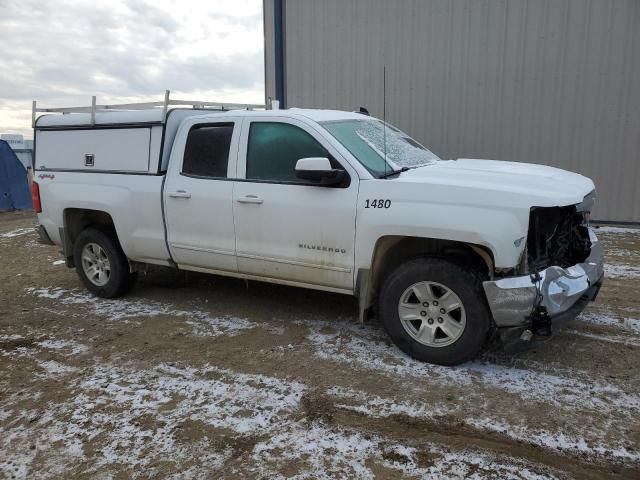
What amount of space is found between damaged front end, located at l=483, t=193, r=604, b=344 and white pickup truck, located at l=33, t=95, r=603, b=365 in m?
0.01

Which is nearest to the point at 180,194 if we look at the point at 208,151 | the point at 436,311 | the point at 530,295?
the point at 208,151

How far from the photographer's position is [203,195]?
15.9 ft

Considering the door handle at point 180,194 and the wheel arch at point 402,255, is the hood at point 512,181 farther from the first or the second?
the door handle at point 180,194

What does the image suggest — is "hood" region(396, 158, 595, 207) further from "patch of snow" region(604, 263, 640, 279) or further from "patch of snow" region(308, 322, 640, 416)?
"patch of snow" region(604, 263, 640, 279)

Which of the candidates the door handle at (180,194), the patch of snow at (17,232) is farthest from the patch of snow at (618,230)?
the patch of snow at (17,232)

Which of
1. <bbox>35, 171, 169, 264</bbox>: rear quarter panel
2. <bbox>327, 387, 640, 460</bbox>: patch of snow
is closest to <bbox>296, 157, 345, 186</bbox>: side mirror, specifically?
<bbox>327, 387, 640, 460</bbox>: patch of snow

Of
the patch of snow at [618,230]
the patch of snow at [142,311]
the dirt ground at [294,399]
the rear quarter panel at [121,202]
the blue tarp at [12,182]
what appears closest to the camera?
the dirt ground at [294,399]

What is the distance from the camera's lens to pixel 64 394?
3.67 metres

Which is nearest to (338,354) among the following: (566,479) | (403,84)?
(566,479)

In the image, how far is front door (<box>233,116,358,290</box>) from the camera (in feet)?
13.7

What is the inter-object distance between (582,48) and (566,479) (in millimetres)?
8978

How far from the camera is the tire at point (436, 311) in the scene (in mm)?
3705

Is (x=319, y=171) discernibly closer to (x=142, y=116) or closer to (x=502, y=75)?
(x=142, y=116)

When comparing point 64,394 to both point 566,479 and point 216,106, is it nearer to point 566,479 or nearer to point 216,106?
point 566,479
